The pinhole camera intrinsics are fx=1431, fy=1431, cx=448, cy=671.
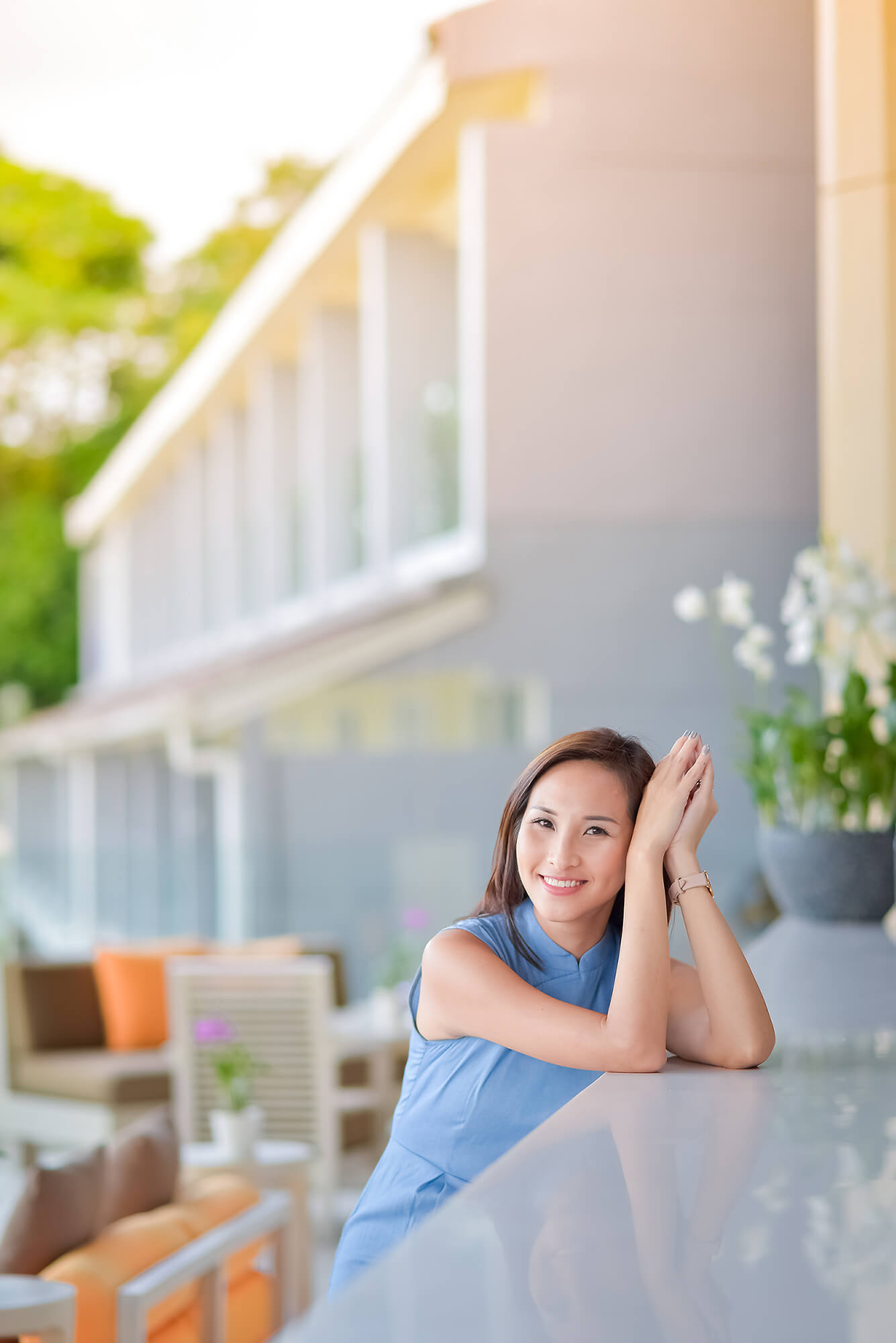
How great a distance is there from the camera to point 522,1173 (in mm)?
930

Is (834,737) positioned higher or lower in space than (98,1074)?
higher

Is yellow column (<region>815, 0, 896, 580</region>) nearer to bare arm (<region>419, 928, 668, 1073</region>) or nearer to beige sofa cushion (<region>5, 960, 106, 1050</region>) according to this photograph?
bare arm (<region>419, 928, 668, 1073</region>)

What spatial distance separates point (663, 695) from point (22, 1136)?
2.99m

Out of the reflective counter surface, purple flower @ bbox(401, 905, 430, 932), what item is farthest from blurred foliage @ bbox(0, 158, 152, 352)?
the reflective counter surface

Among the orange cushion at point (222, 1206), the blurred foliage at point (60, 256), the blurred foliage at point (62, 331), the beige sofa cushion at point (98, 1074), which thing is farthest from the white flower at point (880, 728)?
the blurred foliage at point (60, 256)

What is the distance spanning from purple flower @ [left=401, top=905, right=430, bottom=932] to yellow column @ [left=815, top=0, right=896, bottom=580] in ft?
7.71

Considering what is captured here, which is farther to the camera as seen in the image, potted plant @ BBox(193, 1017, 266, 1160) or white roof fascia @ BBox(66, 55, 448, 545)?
white roof fascia @ BBox(66, 55, 448, 545)

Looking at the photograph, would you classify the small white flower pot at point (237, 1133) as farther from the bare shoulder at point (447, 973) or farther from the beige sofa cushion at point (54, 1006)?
the bare shoulder at point (447, 973)

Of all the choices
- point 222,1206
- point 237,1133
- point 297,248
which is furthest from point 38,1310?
point 297,248

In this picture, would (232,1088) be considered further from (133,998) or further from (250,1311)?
(133,998)

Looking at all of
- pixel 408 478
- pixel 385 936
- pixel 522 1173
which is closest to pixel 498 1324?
pixel 522 1173

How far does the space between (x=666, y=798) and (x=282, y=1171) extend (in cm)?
273

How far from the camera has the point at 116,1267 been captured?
2.14 metres

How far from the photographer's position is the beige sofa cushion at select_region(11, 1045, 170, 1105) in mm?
5234
